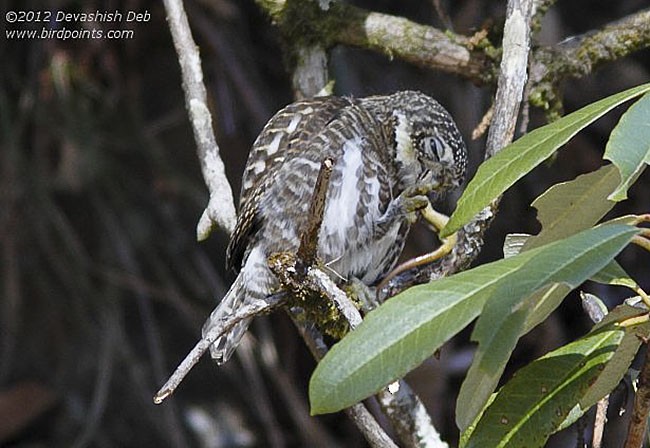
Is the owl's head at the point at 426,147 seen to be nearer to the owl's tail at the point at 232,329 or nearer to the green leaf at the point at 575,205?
the owl's tail at the point at 232,329

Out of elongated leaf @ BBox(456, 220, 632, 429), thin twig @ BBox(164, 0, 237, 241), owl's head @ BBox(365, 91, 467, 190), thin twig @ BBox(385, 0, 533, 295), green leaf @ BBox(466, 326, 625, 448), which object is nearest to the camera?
elongated leaf @ BBox(456, 220, 632, 429)

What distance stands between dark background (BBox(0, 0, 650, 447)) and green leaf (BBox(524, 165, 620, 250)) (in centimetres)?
172

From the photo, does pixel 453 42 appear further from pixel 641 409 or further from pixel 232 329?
pixel 641 409

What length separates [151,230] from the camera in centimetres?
334

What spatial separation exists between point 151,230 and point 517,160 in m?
2.18

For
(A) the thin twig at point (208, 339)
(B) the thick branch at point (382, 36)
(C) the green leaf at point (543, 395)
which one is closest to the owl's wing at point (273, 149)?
(B) the thick branch at point (382, 36)

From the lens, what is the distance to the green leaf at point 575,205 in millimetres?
1389

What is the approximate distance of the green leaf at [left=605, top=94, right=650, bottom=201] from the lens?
1089mm

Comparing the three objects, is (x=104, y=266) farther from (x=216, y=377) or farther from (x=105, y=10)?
(x=105, y=10)

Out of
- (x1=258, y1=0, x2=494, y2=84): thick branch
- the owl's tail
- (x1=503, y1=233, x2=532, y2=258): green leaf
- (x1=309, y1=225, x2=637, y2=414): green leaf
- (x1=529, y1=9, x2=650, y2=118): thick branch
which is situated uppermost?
(x1=258, y1=0, x2=494, y2=84): thick branch

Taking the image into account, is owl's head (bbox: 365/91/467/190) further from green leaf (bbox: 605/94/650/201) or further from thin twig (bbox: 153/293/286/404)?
green leaf (bbox: 605/94/650/201)

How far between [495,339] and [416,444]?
81cm

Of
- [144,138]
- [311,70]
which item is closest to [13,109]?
[144,138]

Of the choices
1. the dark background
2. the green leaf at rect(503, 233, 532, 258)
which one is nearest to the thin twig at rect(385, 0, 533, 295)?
the green leaf at rect(503, 233, 532, 258)
